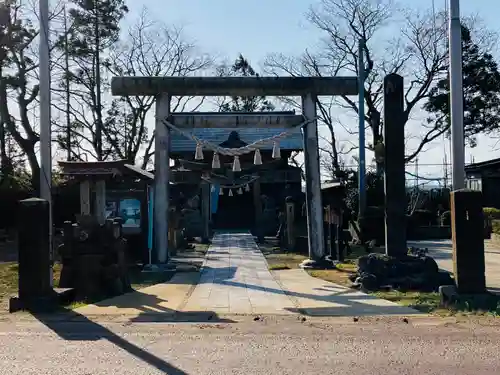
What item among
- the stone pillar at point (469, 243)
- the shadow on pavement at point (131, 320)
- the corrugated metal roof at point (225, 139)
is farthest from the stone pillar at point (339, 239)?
the corrugated metal roof at point (225, 139)

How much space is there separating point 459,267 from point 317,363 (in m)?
4.47

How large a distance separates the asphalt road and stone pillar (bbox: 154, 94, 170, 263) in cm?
713

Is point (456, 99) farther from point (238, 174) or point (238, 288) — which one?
point (238, 174)

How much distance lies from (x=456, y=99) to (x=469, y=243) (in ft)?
8.38

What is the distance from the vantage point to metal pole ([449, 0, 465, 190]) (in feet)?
35.0

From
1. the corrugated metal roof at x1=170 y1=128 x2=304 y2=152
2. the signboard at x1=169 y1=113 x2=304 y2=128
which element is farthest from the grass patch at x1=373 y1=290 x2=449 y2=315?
the corrugated metal roof at x1=170 y1=128 x2=304 y2=152

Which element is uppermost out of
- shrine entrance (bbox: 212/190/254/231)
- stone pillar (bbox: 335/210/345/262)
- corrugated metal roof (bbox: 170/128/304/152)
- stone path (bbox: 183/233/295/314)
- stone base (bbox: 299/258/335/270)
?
corrugated metal roof (bbox: 170/128/304/152)

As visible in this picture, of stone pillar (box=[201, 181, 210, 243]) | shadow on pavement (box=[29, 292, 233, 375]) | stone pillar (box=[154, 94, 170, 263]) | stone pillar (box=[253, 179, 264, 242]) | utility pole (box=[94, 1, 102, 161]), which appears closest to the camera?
shadow on pavement (box=[29, 292, 233, 375])

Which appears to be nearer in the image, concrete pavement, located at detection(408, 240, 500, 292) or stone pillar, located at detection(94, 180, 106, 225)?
concrete pavement, located at detection(408, 240, 500, 292)

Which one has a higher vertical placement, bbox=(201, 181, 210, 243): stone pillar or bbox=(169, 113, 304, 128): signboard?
bbox=(169, 113, 304, 128): signboard

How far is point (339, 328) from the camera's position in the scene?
8453mm

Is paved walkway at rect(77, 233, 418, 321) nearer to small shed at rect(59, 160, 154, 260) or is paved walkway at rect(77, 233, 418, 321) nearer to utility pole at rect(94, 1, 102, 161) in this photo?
small shed at rect(59, 160, 154, 260)

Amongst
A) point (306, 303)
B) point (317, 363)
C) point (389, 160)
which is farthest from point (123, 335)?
point (389, 160)

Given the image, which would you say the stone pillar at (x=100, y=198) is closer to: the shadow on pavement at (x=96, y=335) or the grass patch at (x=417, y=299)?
the shadow on pavement at (x=96, y=335)
